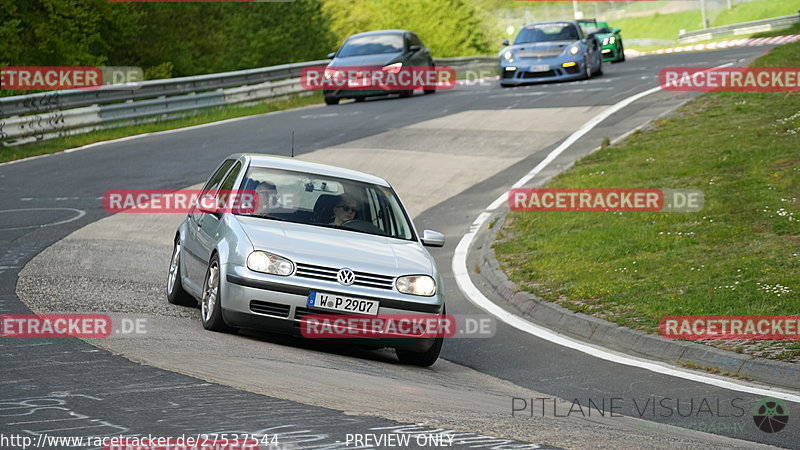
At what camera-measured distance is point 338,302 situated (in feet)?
29.1

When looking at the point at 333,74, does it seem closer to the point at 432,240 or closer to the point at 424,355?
the point at 432,240

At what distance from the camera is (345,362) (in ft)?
28.9

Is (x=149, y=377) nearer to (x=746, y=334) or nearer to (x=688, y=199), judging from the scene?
(x=746, y=334)

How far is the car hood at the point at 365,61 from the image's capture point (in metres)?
30.5

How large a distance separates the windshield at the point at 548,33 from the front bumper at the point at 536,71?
95cm

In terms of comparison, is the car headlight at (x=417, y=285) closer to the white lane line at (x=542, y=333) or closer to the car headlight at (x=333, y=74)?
the white lane line at (x=542, y=333)

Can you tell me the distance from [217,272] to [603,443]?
13.0 feet

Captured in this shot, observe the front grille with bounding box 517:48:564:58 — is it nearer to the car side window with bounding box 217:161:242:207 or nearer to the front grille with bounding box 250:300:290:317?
the car side window with bounding box 217:161:242:207

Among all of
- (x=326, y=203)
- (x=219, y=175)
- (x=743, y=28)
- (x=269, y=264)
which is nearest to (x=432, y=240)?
(x=326, y=203)

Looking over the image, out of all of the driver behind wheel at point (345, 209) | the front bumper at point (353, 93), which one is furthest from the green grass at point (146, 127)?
the driver behind wheel at point (345, 209)

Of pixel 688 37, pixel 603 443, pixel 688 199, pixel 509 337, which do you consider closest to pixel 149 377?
pixel 603 443

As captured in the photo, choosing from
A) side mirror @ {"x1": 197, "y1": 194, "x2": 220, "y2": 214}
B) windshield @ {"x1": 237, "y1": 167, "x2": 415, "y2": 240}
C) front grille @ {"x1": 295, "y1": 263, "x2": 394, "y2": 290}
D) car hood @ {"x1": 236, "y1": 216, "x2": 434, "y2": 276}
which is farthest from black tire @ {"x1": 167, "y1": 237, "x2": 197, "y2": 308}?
front grille @ {"x1": 295, "y1": 263, "x2": 394, "y2": 290}

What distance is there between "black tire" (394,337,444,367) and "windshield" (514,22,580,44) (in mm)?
23518

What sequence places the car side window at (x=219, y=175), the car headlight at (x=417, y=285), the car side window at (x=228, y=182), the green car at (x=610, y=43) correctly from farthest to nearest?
the green car at (x=610, y=43), the car side window at (x=219, y=175), the car side window at (x=228, y=182), the car headlight at (x=417, y=285)
